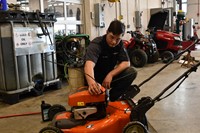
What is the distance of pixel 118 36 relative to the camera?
74.1 inches

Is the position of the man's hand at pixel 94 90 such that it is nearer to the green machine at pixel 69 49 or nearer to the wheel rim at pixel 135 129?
the wheel rim at pixel 135 129

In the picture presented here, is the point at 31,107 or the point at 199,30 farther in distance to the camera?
the point at 199,30

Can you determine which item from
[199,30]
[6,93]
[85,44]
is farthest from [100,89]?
[199,30]

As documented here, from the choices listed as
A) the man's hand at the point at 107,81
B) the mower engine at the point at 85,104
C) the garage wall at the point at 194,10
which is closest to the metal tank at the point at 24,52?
the man's hand at the point at 107,81

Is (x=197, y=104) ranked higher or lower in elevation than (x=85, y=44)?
lower

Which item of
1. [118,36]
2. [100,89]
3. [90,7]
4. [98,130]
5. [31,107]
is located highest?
[90,7]

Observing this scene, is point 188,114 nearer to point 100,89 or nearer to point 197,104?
point 197,104

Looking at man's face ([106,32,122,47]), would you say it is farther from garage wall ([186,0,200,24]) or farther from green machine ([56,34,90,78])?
garage wall ([186,0,200,24])

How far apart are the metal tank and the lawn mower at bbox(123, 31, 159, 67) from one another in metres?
2.55

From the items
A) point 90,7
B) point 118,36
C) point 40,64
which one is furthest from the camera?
point 90,7

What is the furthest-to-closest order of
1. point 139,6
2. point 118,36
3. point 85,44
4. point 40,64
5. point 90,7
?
1. point 139,6
2. point 90,7
3. point 85,44
4. point 40,64
5. point 118,36

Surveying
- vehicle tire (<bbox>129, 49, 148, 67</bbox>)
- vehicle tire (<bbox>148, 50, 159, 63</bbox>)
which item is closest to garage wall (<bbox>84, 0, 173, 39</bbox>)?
vehicle tire (<bbox>129, 49, 148, 67</bbox>)

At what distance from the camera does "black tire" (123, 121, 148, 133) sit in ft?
5.32

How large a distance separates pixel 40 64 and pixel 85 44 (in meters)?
1.04
